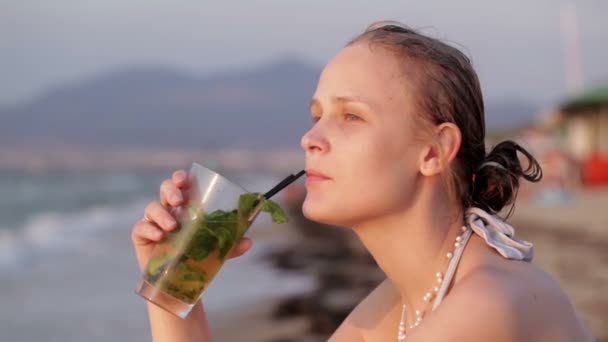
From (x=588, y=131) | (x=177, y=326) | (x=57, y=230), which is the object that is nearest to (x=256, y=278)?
(x=177, y=326)

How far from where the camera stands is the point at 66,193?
40531mm

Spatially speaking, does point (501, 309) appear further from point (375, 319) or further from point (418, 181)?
point (375, 319)

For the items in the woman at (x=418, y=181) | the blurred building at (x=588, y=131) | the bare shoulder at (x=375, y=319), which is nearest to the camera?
the woman at (x=418, y=181)

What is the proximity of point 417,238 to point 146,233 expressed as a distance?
0.73 m

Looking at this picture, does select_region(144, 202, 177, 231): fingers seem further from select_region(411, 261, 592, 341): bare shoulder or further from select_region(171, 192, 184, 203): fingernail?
select_region(411, 261, 592, 341): bare shoulder

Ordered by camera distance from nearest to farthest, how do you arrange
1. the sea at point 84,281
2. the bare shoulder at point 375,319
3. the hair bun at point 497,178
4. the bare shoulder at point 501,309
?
the bare shoulder at point 501,309
the hair bun at point 497,178
the bare shoulder at point 375,319
the sea at point 84,281

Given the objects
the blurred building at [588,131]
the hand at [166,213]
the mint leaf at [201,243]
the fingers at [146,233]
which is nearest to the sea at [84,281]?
the fingers at [146,233]

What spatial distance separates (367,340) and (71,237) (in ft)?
63.3

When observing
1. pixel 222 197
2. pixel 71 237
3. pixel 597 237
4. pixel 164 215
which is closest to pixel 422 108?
pixel 222 197

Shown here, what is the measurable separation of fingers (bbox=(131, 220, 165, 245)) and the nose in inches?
18.4

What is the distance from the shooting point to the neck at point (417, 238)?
1.99 m

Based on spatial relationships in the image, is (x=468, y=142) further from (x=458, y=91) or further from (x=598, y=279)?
(x=598, y=279)

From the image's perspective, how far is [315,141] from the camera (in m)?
1.94

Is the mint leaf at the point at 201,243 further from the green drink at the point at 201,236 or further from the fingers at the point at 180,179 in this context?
the fingers at the point at 180,179
